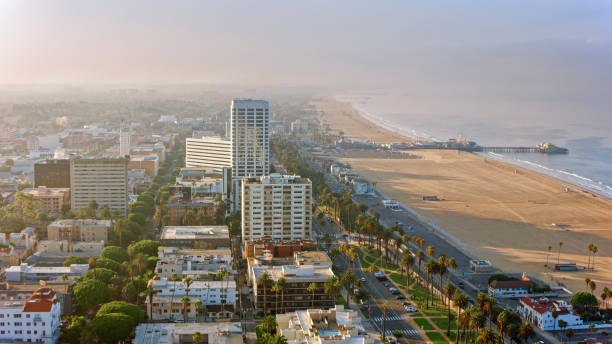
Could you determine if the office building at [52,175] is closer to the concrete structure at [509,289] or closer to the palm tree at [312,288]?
A: the palm tree at [312,288]

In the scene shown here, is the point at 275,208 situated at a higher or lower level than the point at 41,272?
higher

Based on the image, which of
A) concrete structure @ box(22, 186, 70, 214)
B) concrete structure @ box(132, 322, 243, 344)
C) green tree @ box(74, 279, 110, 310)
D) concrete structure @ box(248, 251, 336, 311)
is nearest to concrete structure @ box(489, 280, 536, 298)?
concrete structure @ box(248, 251, 336, 311)

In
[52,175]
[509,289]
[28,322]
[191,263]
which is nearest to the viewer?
[28,322]

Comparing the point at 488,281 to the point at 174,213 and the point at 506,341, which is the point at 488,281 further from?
the point at 174,213

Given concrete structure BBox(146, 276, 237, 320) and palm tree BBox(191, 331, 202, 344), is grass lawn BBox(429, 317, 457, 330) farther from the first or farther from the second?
palm tree BBox(191, 331, 202, 344)

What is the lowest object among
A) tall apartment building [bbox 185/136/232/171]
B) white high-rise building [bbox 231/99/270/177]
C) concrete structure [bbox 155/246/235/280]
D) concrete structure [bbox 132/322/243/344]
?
concrete structure [bbox 132/322/243/344]

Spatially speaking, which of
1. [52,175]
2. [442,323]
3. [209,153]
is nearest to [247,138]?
[209,153]

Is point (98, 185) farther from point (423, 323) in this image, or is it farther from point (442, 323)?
point (442, 323)
